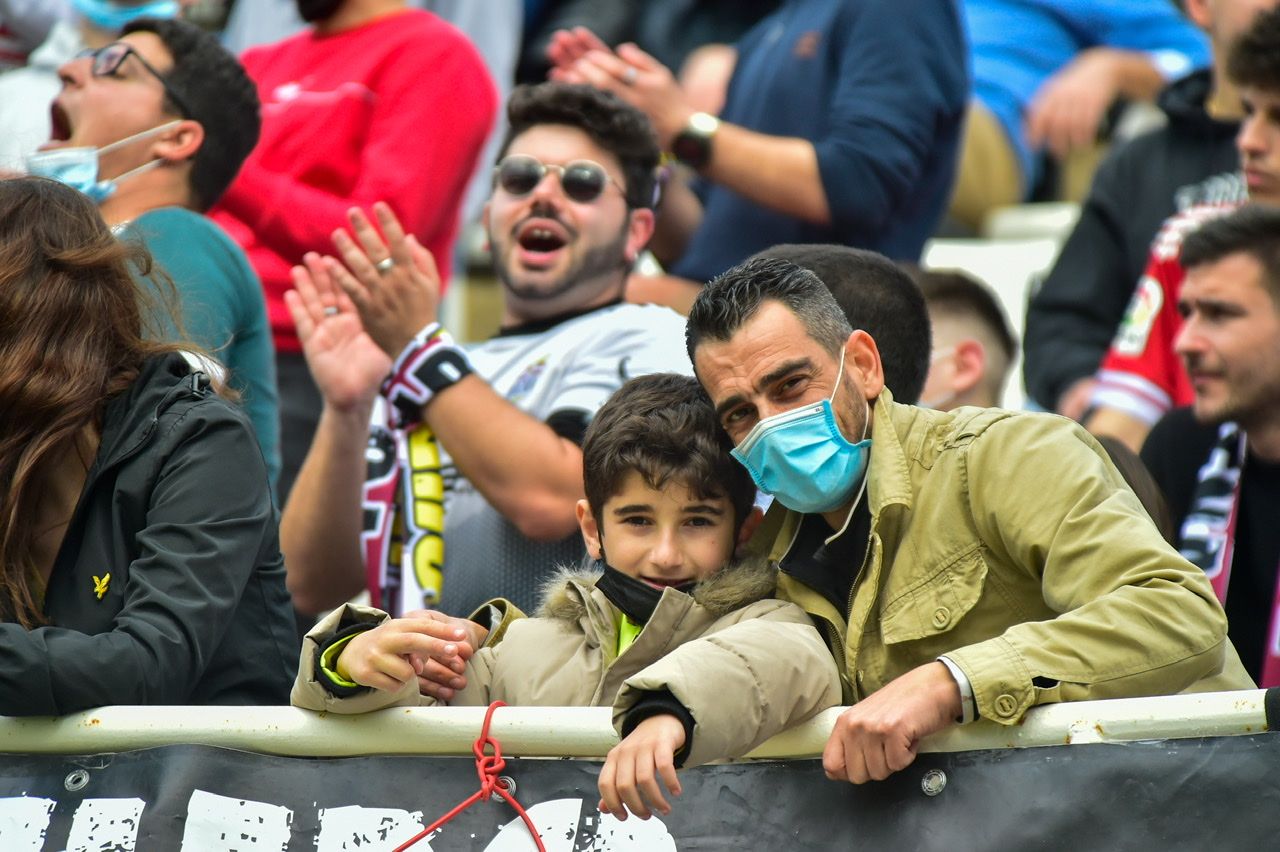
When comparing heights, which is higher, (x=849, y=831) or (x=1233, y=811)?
(x=1233, y=811)

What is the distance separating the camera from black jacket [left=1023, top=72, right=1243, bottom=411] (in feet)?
18.0

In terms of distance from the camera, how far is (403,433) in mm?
4332

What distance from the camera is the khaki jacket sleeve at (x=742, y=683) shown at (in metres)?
2.61

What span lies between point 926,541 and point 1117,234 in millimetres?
2877

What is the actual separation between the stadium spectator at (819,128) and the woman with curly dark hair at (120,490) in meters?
1.92

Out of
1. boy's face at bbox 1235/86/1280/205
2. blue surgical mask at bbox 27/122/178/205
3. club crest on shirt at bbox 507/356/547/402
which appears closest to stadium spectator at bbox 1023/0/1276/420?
boy's face at bbox 1235/86/1280/205

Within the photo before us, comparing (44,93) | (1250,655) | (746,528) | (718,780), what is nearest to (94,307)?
(746,528)

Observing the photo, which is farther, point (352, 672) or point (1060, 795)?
point (352, 672)

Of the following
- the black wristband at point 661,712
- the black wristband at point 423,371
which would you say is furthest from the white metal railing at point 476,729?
the black wristband at point 423,371

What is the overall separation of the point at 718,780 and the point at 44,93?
416 centimetres

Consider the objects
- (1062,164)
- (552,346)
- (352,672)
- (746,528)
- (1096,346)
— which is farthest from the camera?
(1062,164)

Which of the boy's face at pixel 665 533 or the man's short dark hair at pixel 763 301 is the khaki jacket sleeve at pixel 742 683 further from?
the man's short dark hair at pixel 763 301

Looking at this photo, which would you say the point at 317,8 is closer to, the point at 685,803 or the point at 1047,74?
the point at 1047,74

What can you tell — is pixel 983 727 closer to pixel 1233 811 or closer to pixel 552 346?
pixel 1233 811
